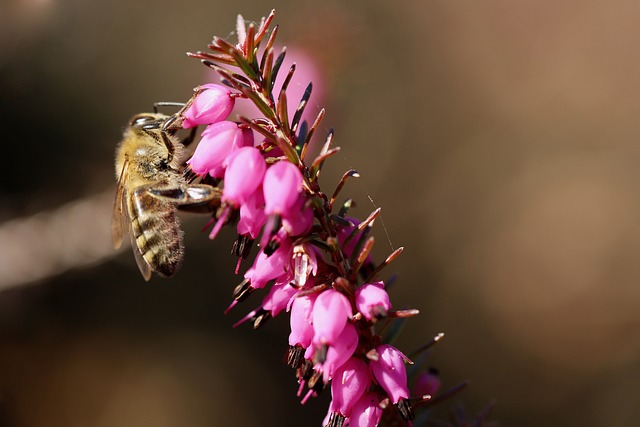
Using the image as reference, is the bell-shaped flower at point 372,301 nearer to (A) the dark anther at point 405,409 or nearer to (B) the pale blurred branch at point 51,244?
(A) the dark anther at point 405,409

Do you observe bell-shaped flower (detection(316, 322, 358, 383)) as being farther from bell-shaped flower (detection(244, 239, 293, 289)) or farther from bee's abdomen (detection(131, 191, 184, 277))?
bee's abdomen (detection(131, 191, 184, 277))

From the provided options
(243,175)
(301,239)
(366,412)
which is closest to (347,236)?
(301,239)

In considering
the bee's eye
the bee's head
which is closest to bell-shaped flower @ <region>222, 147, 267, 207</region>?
the bee's head

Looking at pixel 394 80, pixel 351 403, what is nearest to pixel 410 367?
pixel 351 403

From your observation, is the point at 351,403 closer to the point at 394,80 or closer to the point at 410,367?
the point at 410,367

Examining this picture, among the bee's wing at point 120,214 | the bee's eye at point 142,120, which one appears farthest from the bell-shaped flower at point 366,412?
the bee's eye at point 142,120

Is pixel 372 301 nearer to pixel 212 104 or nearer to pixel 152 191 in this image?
pixel 212 104

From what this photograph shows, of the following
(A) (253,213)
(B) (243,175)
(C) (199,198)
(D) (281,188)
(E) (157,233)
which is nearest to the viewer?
(D) (281,188)
